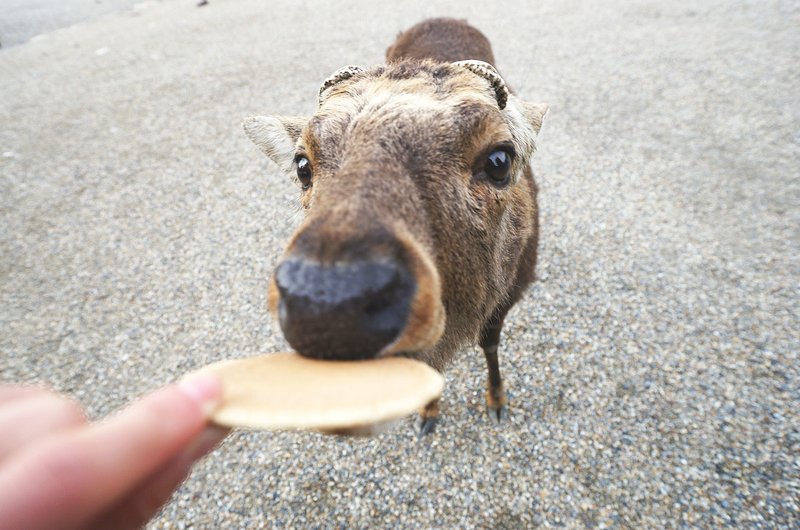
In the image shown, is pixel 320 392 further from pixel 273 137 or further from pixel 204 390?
pixel 273 137

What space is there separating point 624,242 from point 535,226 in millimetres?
2796

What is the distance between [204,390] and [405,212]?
1.16 metres

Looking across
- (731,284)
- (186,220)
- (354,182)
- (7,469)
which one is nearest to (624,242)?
(731,284)

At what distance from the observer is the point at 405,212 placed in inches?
76.4

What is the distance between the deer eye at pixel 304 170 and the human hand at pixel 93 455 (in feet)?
6.50

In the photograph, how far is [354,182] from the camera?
1932mm

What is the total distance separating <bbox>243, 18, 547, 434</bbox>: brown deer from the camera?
5.01 ft

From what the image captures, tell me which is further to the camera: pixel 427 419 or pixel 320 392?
pixel 427 419

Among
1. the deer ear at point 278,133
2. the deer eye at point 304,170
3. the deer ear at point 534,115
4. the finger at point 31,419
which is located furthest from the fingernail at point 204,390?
the deer ear at point 534,115

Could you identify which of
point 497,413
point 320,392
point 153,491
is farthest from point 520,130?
point 153,491

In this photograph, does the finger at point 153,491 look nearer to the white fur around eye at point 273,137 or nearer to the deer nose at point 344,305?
the deer nose at point 344,305

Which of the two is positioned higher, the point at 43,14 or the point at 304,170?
the point at 43,14

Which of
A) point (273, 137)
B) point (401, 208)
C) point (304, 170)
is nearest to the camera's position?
point (401, 208)

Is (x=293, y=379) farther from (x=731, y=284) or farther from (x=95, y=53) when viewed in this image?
(x=95, y=53)
